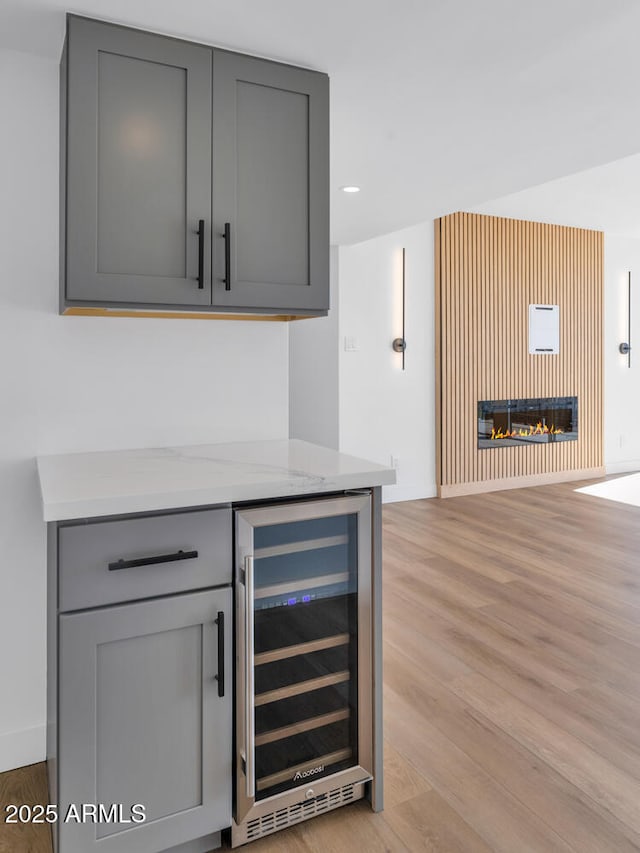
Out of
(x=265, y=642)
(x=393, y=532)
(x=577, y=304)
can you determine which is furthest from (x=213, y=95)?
(x=577, y=304)

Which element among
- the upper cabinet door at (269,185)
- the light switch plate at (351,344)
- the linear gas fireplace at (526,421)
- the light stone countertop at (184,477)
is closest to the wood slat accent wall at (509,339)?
the linear gas fireplace at (526,421)

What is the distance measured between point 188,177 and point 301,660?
1422 mm

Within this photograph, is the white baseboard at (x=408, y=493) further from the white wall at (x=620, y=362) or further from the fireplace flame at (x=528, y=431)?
the white wall at (x=620, y=362)

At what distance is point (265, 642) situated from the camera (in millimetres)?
1579

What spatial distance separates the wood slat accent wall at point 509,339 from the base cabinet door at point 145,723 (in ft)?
14.7

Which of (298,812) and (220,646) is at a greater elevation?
(220,646)

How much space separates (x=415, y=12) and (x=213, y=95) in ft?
2.06

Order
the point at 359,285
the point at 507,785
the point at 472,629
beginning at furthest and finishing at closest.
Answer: the point at 359,285 → the point at 472,629 → the point at 507,785

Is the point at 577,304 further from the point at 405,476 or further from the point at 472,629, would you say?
the point at 472,629

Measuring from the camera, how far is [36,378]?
1948 mm

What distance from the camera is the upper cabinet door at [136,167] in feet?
5.58

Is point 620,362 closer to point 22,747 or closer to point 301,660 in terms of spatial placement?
point 301,660

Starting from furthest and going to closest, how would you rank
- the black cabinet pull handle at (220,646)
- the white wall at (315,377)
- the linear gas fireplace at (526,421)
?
the linear gas fireplace at (526,421)
the white wall at (315,377)
the black cabinet pull handle at (220,646)

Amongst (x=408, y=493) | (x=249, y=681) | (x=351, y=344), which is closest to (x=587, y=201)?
(x=351, y=344)
